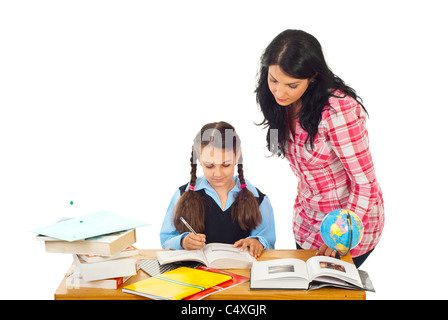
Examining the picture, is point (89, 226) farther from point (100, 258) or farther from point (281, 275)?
point (281, 275)

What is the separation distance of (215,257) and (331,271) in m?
0.63

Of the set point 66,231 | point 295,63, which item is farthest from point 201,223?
point 295,63

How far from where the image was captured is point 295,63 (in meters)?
2.62

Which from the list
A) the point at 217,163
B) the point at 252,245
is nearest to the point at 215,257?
the point at 252,245

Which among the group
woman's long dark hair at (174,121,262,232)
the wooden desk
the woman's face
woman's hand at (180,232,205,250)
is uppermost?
the woman's face

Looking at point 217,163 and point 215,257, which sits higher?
point 217,163

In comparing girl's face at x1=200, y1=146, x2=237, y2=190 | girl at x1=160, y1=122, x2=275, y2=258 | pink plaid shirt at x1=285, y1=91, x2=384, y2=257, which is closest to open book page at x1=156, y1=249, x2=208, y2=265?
girl at x1=160, y1=122, x2=275, y2=258

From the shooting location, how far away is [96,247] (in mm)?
2367

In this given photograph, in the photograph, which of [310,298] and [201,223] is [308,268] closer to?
[310,298]

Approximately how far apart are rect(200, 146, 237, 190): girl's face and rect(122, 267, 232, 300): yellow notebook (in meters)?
0.64

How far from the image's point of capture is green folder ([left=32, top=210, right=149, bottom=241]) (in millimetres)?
2363

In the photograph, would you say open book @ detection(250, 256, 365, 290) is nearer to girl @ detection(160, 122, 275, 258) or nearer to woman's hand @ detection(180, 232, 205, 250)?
woman's hand @ detection(180, 232, 205, 250)

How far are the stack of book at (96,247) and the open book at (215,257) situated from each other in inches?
10.7

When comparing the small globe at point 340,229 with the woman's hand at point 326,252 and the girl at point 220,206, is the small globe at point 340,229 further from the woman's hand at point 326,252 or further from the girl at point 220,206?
the girl at point 220,206
